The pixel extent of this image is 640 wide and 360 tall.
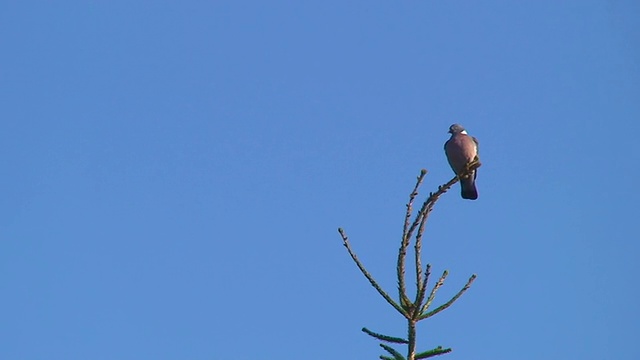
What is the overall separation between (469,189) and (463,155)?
33 centimetres

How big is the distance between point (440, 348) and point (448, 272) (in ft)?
1.21

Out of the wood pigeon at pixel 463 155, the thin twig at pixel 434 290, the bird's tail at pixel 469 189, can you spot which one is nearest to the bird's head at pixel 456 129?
the wood pigeon at pixel 463 155

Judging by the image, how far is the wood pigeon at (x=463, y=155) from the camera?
28.6 ft

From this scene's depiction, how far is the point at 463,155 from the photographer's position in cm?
875

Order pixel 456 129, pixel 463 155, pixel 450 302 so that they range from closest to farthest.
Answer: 1. pixel 450 302
2. pixel 463 155
3. pixel 456 129

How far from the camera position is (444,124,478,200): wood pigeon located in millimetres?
8719

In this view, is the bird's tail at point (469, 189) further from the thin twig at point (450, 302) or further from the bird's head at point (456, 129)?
the thin twig at point (450, 302)

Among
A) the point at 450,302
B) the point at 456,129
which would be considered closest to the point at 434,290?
the point at 450,302

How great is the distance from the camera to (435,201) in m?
3.96

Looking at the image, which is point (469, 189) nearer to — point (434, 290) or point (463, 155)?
→ point (463, 155)

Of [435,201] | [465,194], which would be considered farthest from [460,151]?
[435,201]

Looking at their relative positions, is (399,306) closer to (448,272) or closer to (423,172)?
(448,272)

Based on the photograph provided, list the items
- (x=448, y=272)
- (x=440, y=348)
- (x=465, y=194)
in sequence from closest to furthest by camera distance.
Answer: (x=440, y=348) → (x=448, y=272) → (x=465, y=194)

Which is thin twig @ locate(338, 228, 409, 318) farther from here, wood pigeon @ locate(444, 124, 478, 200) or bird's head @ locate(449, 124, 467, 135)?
bird's head @ locate(449, 124, 467, 135)
